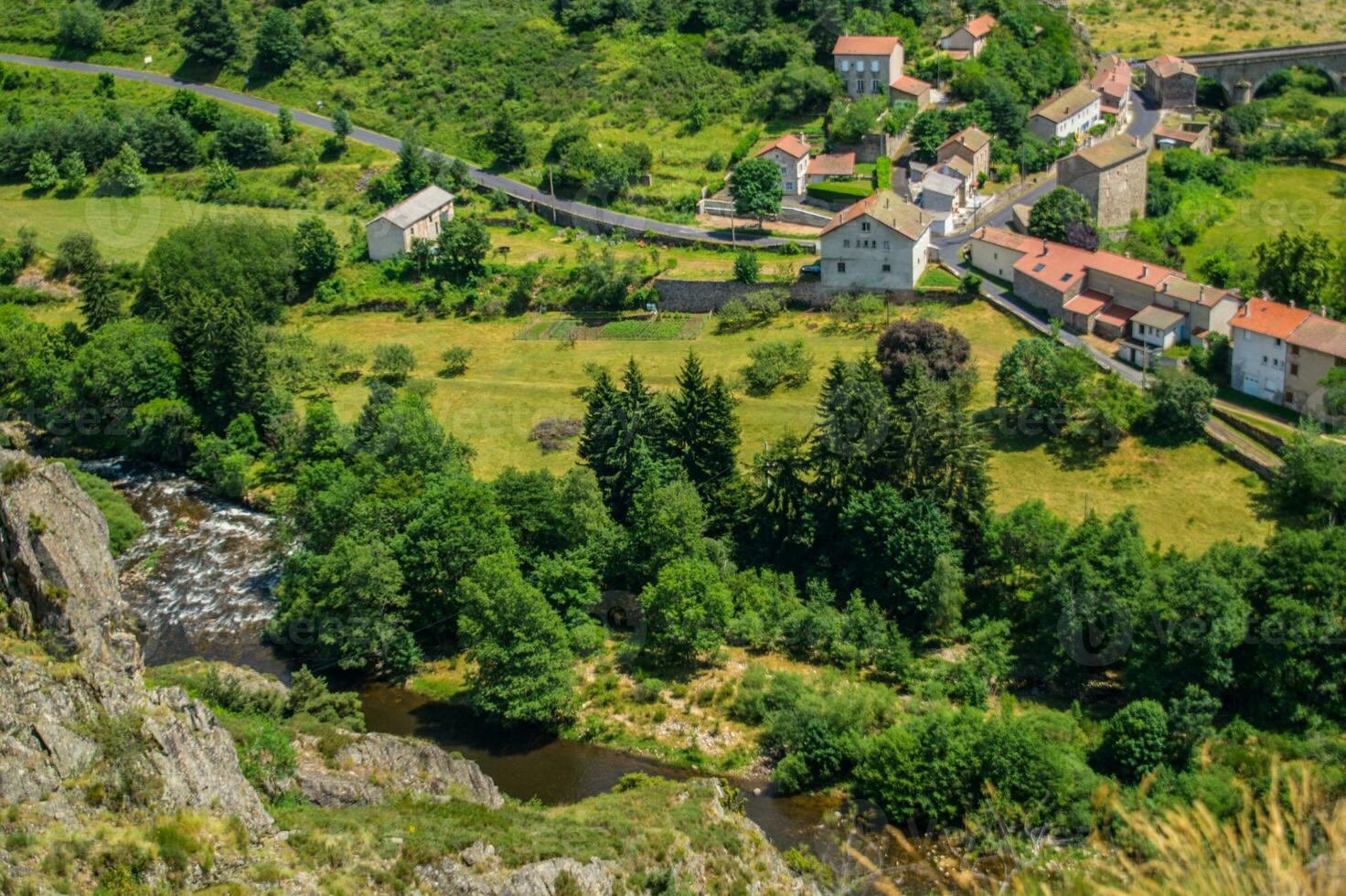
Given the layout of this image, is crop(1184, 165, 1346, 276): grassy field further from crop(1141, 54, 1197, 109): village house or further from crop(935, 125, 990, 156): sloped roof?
crop(935, 125, 990, 156): sloped roof

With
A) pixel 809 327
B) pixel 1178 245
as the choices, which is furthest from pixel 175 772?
pixel 1178 245

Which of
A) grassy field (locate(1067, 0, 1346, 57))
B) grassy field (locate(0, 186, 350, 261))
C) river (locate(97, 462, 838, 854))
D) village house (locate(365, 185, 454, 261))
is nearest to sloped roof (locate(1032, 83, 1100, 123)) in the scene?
grassy field (locate(1067, 0, 1346, 57))

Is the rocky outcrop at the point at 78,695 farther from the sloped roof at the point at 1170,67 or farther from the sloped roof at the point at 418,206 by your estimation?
the sloped roof at the point at 1170,67

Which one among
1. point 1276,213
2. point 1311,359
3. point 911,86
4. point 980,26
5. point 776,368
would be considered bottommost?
point 776,368

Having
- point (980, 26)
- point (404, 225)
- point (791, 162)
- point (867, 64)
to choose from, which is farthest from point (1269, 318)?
point (404, 225)

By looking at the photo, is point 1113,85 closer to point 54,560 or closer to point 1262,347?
point 1262,347

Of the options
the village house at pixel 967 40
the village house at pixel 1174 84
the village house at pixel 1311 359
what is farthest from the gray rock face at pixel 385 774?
the village house at pixel 1174 84
